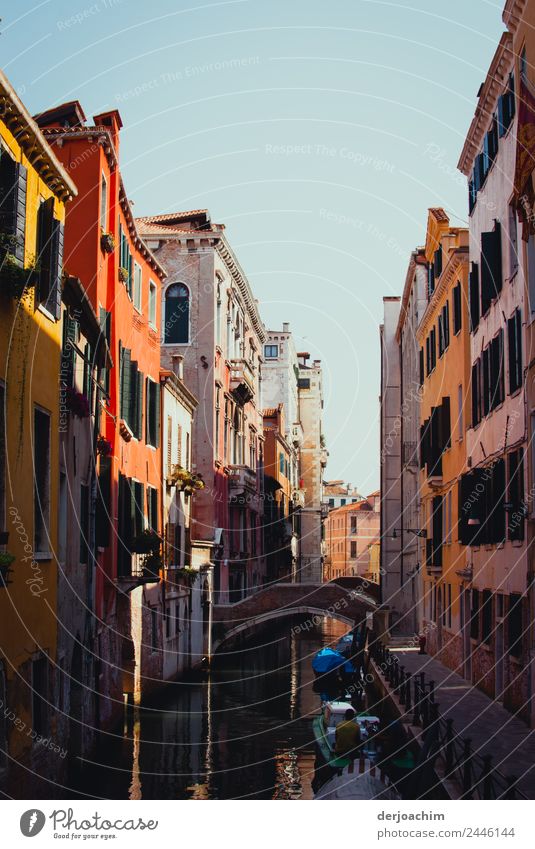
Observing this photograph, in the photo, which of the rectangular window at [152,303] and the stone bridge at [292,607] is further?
the stone bridge at [292,607]

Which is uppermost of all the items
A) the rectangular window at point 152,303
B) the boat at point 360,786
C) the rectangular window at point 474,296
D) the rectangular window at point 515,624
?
the rectangular window at point 152,303

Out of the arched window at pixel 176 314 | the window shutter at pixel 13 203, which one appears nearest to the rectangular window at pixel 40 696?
the window shutter at pixel 13 203

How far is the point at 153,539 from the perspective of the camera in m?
24.4

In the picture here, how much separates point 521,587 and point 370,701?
12.8 m

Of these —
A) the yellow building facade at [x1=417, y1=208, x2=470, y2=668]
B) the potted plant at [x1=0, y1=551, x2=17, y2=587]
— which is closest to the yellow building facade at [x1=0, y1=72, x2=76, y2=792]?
the potted plant at [x1=0, y1=551, x2=17, y2=587]

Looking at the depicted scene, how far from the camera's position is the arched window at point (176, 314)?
133 feet

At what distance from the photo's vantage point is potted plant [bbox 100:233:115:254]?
21252mm

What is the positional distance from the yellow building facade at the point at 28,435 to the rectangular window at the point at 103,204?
18.5 ft

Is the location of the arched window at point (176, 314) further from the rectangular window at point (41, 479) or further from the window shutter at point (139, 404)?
the rectangular window at point (41, 479)

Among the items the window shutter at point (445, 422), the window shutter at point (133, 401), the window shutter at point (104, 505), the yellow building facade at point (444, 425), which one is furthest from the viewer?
the window shutter at point (445, 422)

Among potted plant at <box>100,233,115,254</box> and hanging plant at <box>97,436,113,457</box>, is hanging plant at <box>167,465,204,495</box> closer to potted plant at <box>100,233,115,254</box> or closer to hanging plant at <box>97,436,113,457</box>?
hanging plant at <box>97,436,113,457</box>

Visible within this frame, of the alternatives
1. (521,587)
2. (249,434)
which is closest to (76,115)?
(521,587)

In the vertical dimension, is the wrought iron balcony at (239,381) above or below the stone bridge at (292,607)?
above
